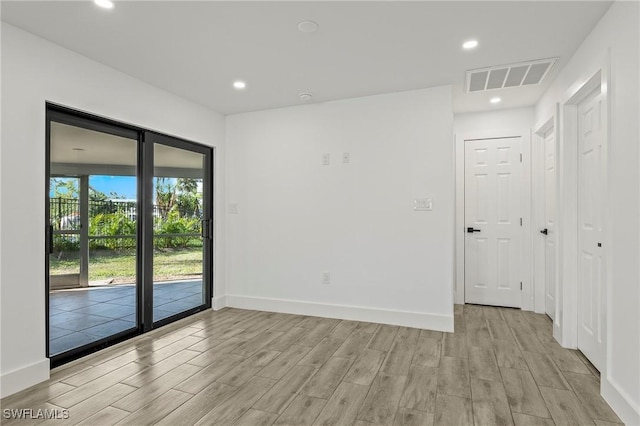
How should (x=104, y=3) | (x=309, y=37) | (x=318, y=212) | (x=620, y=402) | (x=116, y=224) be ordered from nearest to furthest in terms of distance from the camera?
(x=620, y=402) < (x=104, y=3) < (x=309, y=37) < (x=116, y=224) < (x=318, y=212)

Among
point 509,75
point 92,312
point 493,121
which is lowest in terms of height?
point 92,312

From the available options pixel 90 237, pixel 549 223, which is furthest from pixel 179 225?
pixel 549 223

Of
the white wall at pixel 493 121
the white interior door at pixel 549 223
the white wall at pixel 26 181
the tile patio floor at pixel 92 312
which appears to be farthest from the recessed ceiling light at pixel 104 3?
the white interior door at pixel 549 223

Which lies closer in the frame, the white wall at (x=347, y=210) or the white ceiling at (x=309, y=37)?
the white ceiling at (x=309, y=37)

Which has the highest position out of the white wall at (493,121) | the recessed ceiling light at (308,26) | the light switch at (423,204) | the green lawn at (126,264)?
the recessed ceiling light at (308,26)

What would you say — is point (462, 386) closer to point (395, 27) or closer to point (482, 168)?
point (395, 27)

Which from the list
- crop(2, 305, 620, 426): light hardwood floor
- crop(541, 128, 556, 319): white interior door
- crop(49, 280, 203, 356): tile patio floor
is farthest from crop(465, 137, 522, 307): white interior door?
crop(49, 280, 203, 356): tile patio floor

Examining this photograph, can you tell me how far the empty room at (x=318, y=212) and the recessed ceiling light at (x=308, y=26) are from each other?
19 millimetres

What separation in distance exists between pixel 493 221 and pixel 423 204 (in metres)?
1.39

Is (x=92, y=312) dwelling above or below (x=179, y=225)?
below

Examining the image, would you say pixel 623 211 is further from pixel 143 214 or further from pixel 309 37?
pixel 143 214

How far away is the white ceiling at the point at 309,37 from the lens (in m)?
2.22

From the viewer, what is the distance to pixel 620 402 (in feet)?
6.52

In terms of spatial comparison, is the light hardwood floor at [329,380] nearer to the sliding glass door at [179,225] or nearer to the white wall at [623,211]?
the white wall at [623,211]
